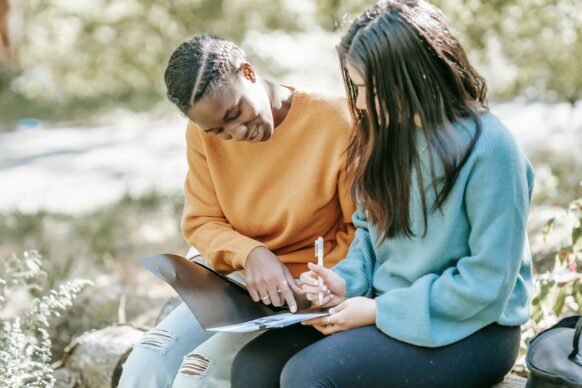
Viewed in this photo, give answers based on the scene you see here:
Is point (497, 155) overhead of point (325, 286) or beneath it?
overhead

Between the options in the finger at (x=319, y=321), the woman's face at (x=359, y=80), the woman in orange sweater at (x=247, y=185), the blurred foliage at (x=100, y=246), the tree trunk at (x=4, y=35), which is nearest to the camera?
the woman's face at (x=359, y=80)

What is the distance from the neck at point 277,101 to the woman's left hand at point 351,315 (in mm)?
724

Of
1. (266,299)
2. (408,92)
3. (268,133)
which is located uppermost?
(408,92)

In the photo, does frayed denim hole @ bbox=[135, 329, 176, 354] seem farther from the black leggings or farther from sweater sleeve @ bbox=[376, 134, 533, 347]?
sweater sleeve @ bbox=[376, 134, 533, 347]

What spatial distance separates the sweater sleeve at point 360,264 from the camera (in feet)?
7.43

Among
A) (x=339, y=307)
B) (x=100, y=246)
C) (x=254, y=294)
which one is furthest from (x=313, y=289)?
(x=100, y=246)

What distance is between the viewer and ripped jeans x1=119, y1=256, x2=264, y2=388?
2285mm

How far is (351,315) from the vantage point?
205 cm

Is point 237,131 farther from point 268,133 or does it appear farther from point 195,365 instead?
point 195,365

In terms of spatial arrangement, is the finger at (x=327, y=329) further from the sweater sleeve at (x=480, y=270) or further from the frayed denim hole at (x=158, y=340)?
the frayed denim hole at (x=158, y=340)

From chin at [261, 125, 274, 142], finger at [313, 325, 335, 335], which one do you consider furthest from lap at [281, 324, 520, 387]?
chin at [261, 125, 274, 142]

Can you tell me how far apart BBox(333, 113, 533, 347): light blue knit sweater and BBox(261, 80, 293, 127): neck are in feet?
2.13

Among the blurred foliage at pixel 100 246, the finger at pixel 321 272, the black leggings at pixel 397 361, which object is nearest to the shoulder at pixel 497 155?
the black leggings at pixel 397 361

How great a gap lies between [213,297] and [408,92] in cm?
84
